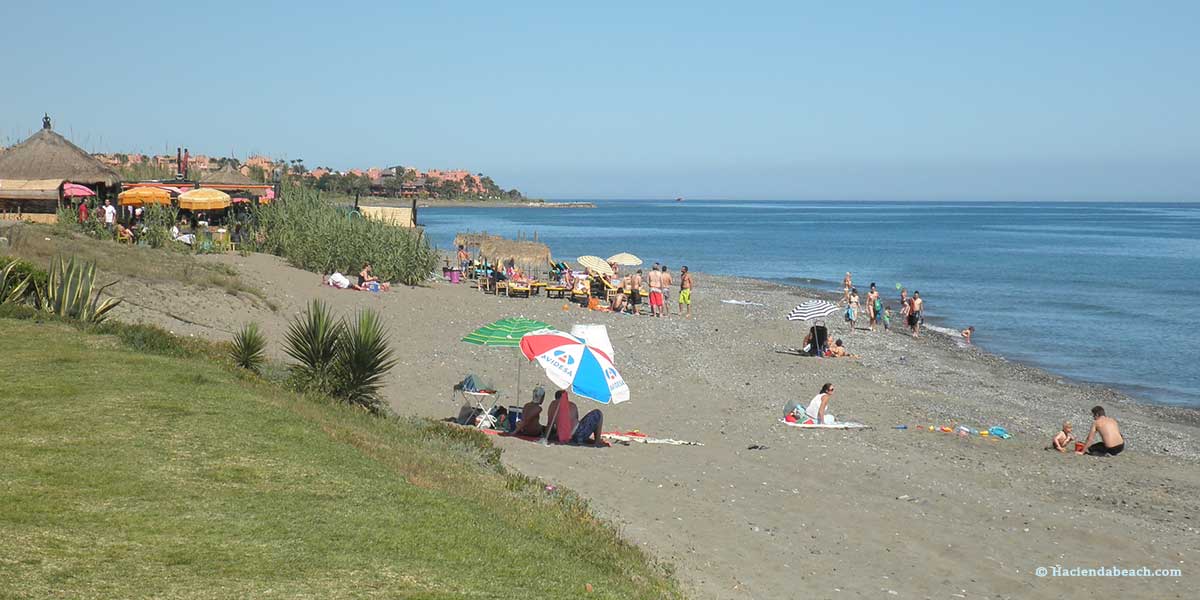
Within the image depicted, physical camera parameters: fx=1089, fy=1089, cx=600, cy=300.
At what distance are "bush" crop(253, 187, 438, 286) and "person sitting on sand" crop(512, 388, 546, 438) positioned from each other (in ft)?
53.3

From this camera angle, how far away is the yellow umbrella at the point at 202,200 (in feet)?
102

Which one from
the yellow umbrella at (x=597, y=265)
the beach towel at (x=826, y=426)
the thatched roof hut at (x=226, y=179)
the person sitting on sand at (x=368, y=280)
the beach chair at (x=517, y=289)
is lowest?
the beach towel at (x=826, y=426)

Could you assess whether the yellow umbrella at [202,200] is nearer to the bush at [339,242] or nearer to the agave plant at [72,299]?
the bush at [339,242]

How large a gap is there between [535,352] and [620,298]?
56.5ft

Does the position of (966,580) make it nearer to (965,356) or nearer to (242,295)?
(242,295)

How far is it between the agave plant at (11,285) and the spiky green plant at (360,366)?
17.4 ft

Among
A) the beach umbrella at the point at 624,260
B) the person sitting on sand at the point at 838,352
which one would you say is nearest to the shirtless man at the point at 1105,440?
the person sitting on sand at the point at 838,352

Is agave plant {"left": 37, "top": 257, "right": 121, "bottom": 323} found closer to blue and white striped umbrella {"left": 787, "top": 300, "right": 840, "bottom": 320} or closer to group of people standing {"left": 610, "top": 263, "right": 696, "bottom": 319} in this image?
blue and white striped umbrella {"left": 787, "top": 300, "right": 840, "bottom": 320}

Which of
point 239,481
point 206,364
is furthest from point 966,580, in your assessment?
point 206,364

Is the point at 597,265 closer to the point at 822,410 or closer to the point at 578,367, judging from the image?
the point at 822,410

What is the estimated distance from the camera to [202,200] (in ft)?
102

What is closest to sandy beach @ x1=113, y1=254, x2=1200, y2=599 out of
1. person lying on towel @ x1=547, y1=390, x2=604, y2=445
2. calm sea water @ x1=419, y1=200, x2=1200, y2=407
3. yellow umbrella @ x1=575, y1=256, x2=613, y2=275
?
person lying on towel @ x1=547, y1=390, x2=604, y2=445

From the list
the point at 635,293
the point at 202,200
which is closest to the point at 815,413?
the point at 635,293

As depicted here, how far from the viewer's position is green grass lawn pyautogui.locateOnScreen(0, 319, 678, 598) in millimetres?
6254
